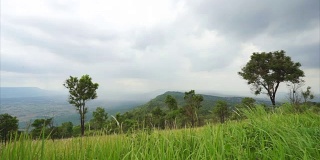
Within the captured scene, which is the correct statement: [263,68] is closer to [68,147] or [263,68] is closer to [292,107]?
[292,107]

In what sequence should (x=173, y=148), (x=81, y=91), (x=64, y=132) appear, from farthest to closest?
(x=81, y=91), (x=64, y=132), (x=173, y=148)

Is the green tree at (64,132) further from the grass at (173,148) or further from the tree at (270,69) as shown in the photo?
the tree at (270,69)

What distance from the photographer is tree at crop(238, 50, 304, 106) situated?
3256 centimetres

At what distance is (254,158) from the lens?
134 inches

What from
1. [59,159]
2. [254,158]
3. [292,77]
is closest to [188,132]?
[254,158]

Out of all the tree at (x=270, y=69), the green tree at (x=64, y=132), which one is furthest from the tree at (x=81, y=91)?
the tree at (x=270, y=69)

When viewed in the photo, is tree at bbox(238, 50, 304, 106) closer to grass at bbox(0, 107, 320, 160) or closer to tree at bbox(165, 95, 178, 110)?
tree at bbox(165, 95, 178, 110)

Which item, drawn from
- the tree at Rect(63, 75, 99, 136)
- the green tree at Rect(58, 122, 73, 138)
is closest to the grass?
the green tree at Rect(58, 122, 73, 138)

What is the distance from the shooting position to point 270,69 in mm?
33906

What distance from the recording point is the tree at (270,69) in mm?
32562

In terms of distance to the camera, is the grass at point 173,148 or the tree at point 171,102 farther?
the tree at point 171,102

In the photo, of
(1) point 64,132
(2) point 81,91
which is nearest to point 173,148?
(1) point 64,132

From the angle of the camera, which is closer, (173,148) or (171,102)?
(173,148)

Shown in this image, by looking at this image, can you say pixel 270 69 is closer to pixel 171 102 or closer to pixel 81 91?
pixel 171 102
